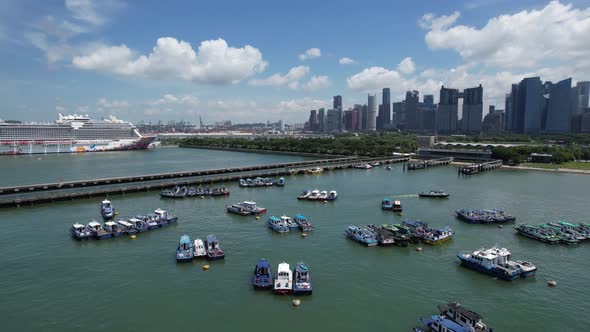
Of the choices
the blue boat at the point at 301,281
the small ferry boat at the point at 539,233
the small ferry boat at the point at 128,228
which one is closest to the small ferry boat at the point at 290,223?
the blue boat at the point at 301,281

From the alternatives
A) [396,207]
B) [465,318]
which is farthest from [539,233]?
[465,318]

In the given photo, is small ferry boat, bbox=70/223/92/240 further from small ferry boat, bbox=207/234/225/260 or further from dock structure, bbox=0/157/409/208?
dock structure, bbox=0/157/409/208

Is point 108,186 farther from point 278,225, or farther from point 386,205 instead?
point 386,205

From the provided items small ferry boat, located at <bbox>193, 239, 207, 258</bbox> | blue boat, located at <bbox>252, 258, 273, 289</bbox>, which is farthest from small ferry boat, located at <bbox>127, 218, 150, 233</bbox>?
blue boat, located at <bbox>252, 258, 273, 289</bbox>

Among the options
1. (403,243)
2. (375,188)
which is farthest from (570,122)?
(403,243)

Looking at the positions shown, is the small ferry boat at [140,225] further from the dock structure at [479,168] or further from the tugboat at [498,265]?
the dock structure at [479,168]

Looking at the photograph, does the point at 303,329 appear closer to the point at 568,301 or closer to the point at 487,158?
the point at 568,301
